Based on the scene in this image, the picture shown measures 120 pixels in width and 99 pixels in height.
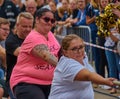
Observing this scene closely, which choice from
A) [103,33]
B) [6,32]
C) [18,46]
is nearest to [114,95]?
[103,33]

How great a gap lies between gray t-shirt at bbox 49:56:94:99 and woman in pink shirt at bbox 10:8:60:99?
0.71 metres

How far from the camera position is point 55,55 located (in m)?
4.76

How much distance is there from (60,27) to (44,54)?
5.69m

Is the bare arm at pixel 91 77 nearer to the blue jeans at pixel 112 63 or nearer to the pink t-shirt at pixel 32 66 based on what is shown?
the pink t-shirt at pixel 32 66

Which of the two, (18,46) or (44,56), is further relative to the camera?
(18,46)

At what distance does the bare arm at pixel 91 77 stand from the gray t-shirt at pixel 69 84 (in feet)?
0.23

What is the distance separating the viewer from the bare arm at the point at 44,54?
451 cm

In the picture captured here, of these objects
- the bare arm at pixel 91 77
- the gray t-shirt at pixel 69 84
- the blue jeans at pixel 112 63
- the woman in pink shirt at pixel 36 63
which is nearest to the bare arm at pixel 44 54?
the woman in pink shirt at pixel 36 63

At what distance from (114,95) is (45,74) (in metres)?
3.29

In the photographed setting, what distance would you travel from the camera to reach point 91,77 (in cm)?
346

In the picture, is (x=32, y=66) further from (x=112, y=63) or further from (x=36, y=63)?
(x=112, y=63)

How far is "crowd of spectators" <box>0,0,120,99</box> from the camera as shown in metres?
5.16

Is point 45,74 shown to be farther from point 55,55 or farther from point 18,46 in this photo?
point 18,46

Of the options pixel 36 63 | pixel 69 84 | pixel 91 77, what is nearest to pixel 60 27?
pixel 36 63
